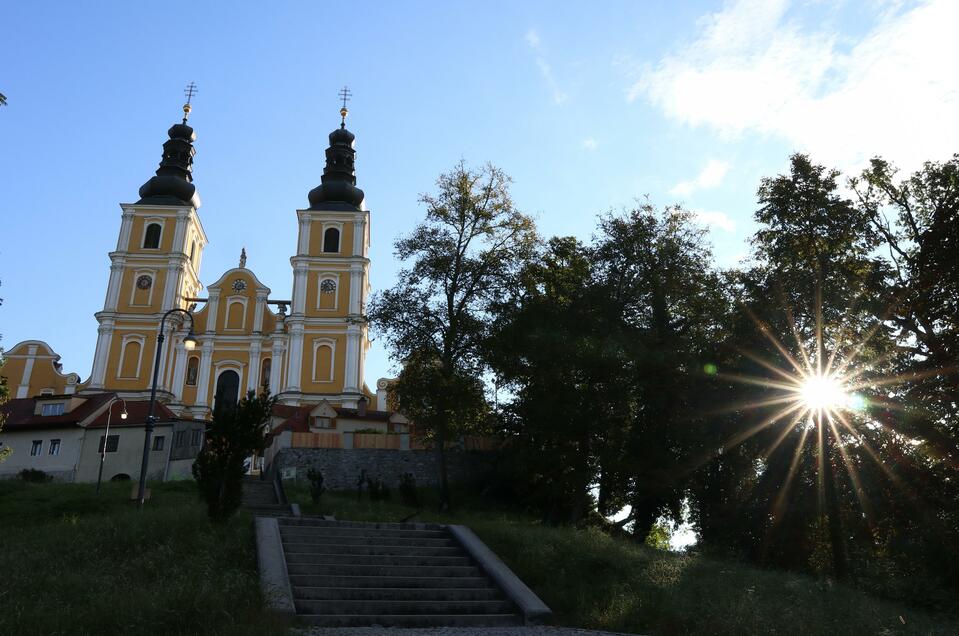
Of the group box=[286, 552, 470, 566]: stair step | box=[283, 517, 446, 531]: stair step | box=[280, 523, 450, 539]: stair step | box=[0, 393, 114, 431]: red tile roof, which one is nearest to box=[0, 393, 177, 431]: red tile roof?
box=[0, 393, 114, 431]: red tile roof

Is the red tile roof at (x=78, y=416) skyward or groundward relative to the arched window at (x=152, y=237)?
groundward

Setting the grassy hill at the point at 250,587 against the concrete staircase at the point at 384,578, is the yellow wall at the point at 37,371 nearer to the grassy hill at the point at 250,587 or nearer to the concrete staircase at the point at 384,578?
the grassy hill at the point at 250,587

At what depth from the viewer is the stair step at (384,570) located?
15094 mm

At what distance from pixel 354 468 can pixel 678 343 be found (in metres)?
12.8

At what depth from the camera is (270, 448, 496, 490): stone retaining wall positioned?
2998cm

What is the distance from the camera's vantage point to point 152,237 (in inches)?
2518

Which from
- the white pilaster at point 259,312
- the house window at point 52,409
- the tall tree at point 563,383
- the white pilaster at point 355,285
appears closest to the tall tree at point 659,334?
the tall tree at point 563,383

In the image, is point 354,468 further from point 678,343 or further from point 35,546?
point 35,546

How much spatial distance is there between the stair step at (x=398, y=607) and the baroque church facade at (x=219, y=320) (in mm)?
43849

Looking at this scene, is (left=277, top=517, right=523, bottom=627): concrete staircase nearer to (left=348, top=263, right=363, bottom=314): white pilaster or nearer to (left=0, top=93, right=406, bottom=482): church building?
(left=0, top=93, right=406, bottom=482): church building

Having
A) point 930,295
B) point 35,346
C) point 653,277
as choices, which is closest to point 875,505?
point 930,295

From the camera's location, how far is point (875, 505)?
19.8 meters

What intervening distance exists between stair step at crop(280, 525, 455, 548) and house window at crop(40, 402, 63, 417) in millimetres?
29968

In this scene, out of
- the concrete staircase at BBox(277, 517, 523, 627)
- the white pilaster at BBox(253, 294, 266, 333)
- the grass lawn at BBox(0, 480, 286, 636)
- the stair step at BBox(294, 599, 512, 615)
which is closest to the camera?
the grass lawn at BBox(0, 480, 286, 636)
